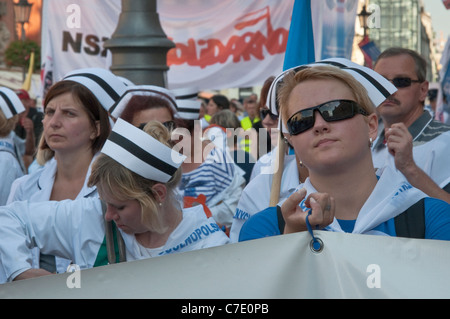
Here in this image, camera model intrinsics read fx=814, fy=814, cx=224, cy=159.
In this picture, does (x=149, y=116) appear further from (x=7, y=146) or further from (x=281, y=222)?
(x=281, y=222)

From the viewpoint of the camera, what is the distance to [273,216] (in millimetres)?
2920

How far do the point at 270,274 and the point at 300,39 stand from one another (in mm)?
2649

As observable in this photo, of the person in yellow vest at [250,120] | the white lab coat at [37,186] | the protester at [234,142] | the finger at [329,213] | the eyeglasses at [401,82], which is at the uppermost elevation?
the finger at [329,213]

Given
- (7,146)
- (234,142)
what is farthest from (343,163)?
(234,142)

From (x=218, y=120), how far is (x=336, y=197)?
24.1ft

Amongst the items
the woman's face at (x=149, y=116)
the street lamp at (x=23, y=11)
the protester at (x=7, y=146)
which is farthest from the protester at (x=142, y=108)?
the street lamp at (x=23, y=11)

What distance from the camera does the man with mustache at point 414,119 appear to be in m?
4.55

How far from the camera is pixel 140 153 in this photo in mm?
3398

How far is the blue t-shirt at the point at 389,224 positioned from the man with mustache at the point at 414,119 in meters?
1.19

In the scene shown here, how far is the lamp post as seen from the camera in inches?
233

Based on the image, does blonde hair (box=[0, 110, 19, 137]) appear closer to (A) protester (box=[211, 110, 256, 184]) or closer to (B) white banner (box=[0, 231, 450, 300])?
(A) protester (box=[211, 110, 256, 184])

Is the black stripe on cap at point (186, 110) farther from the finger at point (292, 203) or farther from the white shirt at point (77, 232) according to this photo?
the finger at point (292, 203)
